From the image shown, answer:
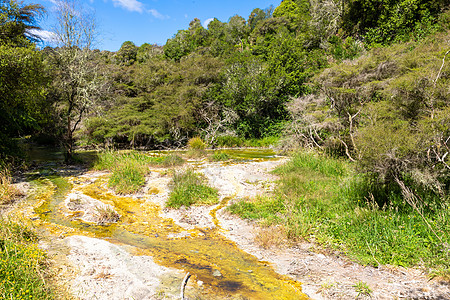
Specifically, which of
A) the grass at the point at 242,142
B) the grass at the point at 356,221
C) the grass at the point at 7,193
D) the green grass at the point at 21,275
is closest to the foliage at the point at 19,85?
the grass at the point at 7,193

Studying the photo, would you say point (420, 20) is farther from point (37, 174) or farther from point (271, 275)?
point (37, 174)

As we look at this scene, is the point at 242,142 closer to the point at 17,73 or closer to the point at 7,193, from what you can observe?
the point at 17,73

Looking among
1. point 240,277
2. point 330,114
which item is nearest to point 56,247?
point 240,277

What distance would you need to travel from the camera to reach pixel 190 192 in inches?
327

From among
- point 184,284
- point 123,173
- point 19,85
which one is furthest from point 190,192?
point 19,85

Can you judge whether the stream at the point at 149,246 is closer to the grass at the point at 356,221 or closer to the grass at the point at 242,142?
the grass at the point at 356,221

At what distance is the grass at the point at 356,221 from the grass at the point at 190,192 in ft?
4.00

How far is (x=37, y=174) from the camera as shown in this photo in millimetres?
11320

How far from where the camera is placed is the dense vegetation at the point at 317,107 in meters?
5.20

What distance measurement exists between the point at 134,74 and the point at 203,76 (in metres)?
8.70

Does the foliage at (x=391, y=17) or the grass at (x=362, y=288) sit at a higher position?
the foliage at (x=391, y=17)

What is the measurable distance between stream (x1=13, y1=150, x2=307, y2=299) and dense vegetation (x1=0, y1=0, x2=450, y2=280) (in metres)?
1.32

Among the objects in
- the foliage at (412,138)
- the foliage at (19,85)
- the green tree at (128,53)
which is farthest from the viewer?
the green tree at (128,53)

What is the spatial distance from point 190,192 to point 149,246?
3047mm
